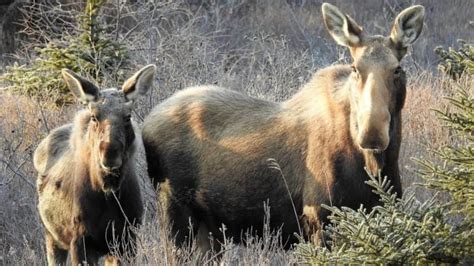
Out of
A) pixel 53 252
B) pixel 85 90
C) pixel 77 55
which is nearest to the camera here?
pixel 85 90

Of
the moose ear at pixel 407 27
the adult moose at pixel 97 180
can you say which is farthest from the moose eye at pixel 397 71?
the adult moose at pixel 97 180

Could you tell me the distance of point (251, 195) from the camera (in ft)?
22.9

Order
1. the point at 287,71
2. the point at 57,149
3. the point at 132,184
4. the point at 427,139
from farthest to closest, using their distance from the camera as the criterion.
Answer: the point at 287,71
the point at 427,139
the point at 57,149
the point at 132,184

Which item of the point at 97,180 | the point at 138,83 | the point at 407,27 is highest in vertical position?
the point at 407,27

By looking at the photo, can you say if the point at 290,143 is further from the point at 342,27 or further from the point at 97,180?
the point at 97,180

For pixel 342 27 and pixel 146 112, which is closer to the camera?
pixel 342 27

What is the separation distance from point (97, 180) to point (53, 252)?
1035mm

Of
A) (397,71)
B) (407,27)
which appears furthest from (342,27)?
(397,71)

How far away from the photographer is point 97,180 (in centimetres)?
725

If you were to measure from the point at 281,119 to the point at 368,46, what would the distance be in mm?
1100

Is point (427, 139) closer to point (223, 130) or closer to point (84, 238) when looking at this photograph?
point (223, 130)

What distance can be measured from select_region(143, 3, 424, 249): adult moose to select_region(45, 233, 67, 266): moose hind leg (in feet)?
3.48

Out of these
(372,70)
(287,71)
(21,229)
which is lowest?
(21,229)

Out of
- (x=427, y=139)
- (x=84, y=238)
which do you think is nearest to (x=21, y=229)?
(x=84, y=238)
